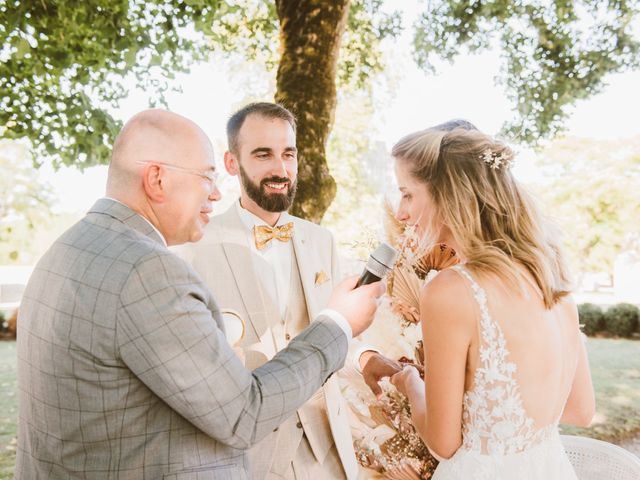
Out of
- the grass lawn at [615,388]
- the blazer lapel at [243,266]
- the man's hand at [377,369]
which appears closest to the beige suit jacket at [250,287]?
the blazer lapel at [243,266]

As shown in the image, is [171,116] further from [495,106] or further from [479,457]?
[495,106]

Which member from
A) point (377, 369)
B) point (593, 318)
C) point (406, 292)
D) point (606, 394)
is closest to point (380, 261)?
point (406, 292)

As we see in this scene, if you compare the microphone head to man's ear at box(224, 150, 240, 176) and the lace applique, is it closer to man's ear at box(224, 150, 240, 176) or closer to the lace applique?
the lace applique

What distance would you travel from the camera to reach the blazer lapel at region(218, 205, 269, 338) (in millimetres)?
2471

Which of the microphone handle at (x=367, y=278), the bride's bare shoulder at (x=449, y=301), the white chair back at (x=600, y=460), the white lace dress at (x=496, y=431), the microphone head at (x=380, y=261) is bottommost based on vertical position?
the white chair back at (x=600, y=460)

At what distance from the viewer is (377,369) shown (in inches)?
90.6

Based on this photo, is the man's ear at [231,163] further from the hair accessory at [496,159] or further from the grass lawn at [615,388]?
the grass lawn at [615,388]

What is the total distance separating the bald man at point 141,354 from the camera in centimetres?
123

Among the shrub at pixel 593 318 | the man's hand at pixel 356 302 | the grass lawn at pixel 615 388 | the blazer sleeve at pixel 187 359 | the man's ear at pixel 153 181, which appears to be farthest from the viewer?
the shrub at pixel 593 318

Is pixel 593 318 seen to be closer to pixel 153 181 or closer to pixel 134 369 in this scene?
pixel 153 181

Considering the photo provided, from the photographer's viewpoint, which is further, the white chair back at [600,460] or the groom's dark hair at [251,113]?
the groom's dark hair at [251,113]

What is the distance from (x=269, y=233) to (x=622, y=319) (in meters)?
14.1

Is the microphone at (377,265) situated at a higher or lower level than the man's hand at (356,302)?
higher

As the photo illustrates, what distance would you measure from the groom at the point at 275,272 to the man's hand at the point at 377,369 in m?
0.07
